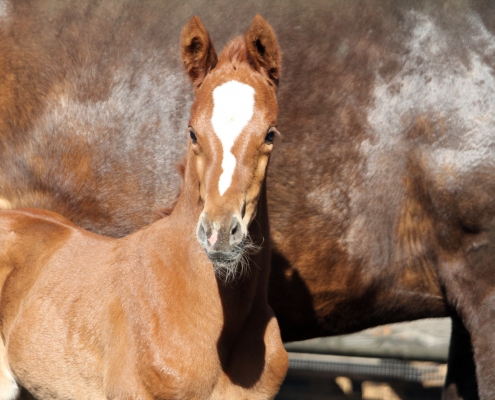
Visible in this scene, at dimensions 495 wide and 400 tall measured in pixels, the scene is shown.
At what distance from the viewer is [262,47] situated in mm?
3115

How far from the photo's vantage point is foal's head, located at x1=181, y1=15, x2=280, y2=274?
2688mm

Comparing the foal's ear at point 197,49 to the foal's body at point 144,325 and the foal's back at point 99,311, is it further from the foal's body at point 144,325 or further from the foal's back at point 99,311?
the foal's back at point 99,311

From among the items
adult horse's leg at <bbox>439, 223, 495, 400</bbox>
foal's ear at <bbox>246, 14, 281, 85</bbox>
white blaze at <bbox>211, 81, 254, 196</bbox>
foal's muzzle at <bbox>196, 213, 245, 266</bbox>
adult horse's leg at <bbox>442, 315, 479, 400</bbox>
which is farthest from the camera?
adult horse's leg at <bbox>442, 315, 479, 400</bbox>

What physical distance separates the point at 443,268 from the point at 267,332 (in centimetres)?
95

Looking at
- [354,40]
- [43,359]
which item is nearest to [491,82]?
[354,40]

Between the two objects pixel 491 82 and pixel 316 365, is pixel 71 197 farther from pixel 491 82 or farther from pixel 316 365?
pixel 316 365

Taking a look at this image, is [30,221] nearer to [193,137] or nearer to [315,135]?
[193,137]

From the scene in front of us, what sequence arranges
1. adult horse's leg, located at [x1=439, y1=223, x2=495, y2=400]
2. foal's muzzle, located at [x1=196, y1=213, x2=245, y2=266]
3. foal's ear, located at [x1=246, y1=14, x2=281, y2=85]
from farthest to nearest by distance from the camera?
adult horse's leg, located at [x1=439, y1=223, x2=495, y2=400]
foal's ear, located at [x1=246, y1=14, x2=281, y2=85]
foal's muzzle, located at [x1=196, y1=213, x2=245, y2=266]

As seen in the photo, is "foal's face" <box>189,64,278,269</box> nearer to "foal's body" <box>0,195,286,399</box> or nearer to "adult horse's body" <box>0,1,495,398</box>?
"foal's body" <box>0,195,286,399</box>

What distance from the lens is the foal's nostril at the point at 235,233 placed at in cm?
265

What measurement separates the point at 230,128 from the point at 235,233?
1.26ft

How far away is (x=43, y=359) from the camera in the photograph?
135 inches

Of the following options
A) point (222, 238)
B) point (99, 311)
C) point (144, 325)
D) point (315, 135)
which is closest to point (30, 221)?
point (99, 311)

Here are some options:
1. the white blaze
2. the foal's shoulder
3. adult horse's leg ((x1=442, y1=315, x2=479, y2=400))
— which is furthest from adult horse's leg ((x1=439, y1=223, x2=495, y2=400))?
the foal's shoulder
